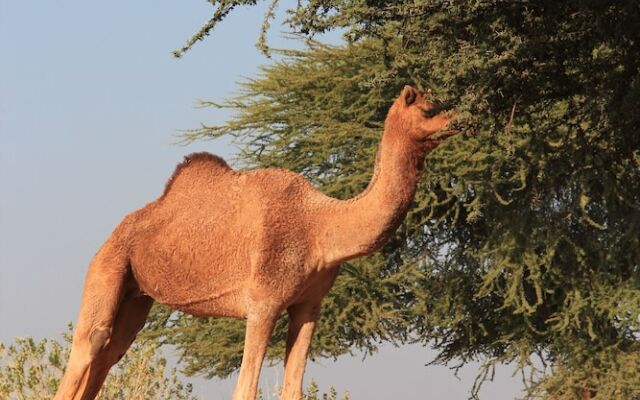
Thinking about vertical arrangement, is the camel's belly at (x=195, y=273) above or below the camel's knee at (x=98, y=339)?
above

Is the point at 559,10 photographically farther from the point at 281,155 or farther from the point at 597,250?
the point at 281,155

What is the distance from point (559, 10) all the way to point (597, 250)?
1130 cm

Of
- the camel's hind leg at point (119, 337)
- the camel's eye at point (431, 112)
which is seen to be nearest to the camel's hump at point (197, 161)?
the camel's hind leg at point (119, 337)

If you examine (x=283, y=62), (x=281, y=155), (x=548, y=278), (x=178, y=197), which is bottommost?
(x=178, y=197)

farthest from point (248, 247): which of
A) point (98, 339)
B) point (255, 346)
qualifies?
point (98, 339)

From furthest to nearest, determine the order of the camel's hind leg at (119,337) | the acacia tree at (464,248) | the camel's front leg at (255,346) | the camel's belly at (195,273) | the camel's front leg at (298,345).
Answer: the acacia tree at (464,248), the camel's hind leg at (119,337), the camel's front leg at (298,345), the camel's belly at (195,273), the camel's front leg at (255,346)

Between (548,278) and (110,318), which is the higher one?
(548,278)

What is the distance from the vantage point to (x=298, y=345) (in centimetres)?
1109

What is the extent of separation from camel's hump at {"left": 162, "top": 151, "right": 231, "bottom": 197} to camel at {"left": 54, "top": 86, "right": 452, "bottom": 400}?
0.01 m

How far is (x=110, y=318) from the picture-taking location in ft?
38.5

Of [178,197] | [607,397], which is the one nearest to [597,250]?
[607,397]

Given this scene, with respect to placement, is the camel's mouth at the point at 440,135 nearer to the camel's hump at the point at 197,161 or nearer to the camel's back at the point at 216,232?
the camel's back at the point at 216,232

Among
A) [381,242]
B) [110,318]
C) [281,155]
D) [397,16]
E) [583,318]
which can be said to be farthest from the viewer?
[281,155]

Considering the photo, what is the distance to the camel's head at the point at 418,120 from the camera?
10.7m
